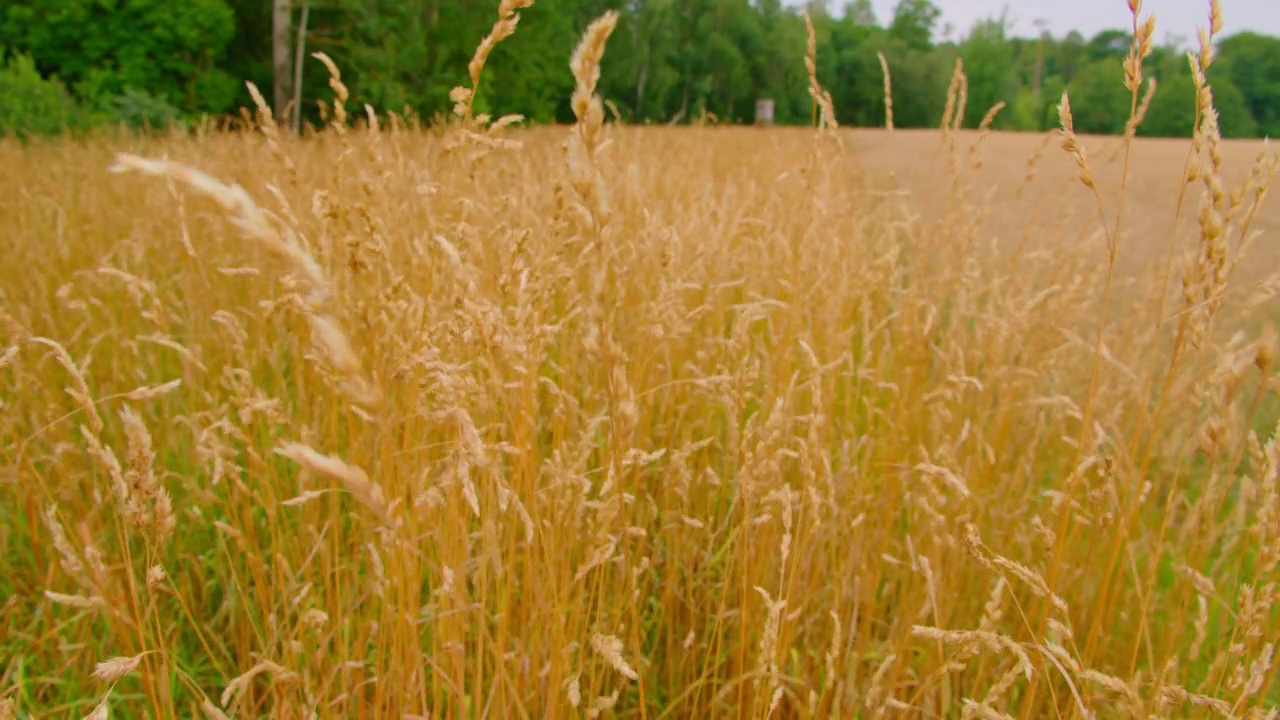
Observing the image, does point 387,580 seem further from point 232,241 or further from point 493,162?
point 493,162

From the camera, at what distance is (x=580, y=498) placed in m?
1.24

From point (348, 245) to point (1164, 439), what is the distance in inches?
100

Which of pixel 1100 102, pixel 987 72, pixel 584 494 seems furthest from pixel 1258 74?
pixel 584 494

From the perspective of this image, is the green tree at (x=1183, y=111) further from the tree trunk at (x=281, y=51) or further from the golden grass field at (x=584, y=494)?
the golden grass field at (x=584, y=494)

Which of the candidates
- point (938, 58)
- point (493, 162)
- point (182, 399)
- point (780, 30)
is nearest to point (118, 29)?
point (493, 162)

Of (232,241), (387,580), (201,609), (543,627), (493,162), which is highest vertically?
(493,162)

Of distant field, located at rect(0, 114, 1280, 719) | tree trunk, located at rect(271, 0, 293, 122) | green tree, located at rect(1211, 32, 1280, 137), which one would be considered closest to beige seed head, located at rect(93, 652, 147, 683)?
distant field, located at rect(0, 114, 1280, 719)

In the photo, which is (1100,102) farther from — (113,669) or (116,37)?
(113,669)

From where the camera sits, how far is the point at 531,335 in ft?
3.70

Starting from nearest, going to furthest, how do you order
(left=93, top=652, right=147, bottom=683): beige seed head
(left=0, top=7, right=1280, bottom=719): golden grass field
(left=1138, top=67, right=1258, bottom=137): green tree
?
(left=93, top=652, right=147, bottom=683): beige seed head, (left=0, top=7, right=1280, bottom=719): golden grass field, (left=1138, top=67, right=1258, bottom=137): green tree

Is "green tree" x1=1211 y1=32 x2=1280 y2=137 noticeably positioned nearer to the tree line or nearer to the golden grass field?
the tree line

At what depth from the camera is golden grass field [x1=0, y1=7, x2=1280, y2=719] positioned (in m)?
1.01

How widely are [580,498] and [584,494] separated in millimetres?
→ 18

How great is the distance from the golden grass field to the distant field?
14mm
